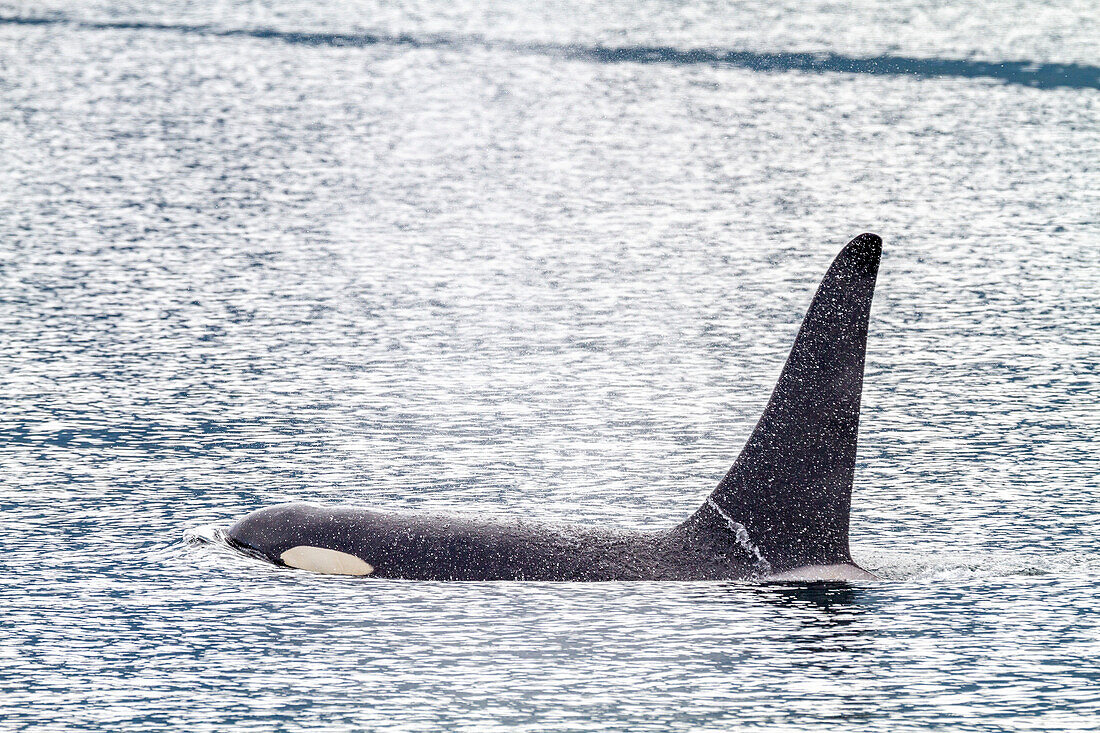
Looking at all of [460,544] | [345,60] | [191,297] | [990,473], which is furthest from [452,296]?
[345,60]

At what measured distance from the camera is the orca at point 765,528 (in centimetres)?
1023

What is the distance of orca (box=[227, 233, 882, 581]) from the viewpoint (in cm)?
1023

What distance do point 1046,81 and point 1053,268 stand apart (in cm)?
1629

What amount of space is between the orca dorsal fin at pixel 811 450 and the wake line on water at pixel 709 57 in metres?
25.0

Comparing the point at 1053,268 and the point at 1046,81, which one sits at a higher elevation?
the point at 1046,81

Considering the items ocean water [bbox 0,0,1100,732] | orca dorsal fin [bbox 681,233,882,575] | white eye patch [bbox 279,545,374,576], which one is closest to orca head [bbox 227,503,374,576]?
white eye patch [bbox 279,545,374,576]

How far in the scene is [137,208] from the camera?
2309 centimetres

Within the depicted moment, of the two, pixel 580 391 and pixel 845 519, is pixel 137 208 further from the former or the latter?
pixel 845 519

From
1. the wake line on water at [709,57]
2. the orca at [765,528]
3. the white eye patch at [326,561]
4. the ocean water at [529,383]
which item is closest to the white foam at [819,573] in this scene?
the orca at [765,528]

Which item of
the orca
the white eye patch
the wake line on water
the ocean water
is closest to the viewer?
the ocean water

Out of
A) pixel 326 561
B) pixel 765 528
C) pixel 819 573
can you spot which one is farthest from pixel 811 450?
pixel 326 561

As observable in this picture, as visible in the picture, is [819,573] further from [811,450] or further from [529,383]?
[529,383]

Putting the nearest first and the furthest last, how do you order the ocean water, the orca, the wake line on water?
the ocean water, the orca, the wake line on water

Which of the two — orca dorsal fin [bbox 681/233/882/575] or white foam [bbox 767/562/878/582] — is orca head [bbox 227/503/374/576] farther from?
white foam [bbox 767/562/878/582]
